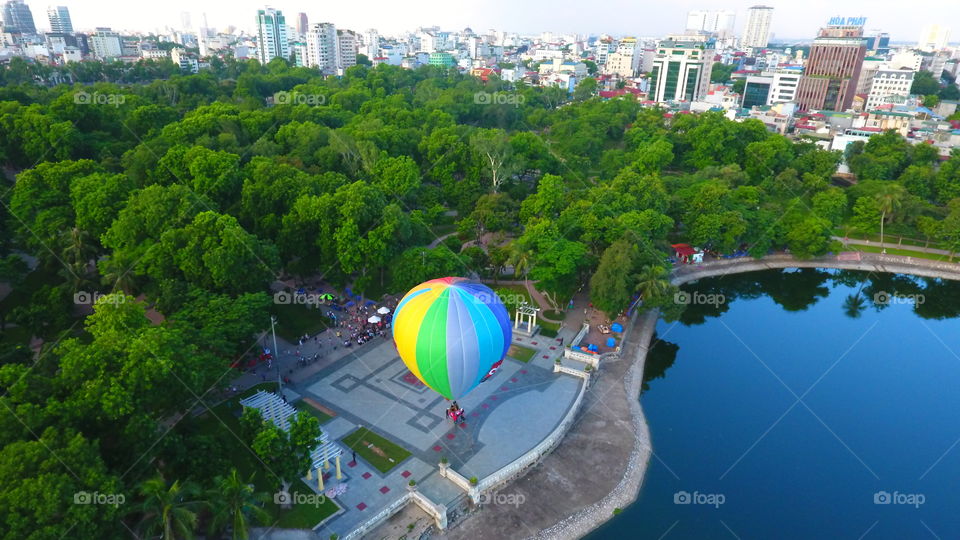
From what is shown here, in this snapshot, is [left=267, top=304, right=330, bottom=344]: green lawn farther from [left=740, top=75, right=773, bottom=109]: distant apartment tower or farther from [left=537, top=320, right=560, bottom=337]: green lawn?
[left=740, top=75, right=773, bottom=109]: distant apartment tower

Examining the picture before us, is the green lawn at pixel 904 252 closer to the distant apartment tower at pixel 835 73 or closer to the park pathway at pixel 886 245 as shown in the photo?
the park pathway at pixel 886 245

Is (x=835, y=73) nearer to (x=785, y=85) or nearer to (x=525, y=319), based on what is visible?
(x=785, y=85)

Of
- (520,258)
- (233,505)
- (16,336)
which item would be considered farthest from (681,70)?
(233,505)

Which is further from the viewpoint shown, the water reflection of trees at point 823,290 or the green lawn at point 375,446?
the water reflection of trees at point 823,290

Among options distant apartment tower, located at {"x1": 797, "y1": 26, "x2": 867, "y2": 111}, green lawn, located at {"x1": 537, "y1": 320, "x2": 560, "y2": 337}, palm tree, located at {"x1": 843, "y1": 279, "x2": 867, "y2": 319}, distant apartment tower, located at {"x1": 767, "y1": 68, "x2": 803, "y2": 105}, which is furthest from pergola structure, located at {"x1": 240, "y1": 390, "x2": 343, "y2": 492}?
distant apartment tower, located at {"x1": 797, "y1": 26, "x2": 867, "y2": 111}

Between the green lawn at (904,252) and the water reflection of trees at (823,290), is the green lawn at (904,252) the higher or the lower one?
the higher one

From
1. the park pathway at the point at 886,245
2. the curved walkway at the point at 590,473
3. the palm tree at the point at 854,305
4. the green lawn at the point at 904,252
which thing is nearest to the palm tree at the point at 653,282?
the curved walkway at the point at 590,473
